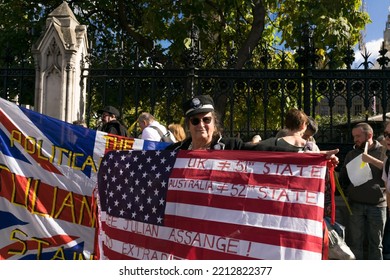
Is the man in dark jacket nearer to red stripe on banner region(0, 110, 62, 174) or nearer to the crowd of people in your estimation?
the crowd of people

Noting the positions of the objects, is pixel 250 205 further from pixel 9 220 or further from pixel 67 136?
pixel 9 220

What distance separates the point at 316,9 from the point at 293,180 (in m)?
9.04

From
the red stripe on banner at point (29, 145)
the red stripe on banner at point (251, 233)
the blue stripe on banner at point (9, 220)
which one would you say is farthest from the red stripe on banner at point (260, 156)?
the blue stripe on banner at point (9, 220)

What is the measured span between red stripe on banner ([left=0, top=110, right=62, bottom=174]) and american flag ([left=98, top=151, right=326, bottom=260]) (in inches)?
40.7

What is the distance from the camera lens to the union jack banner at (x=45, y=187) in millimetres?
4617

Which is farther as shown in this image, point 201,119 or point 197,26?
point 197,26

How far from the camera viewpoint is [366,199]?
6.18 meters

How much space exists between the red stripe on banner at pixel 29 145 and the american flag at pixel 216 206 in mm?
1033

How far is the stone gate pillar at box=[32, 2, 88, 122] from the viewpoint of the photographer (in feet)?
28.2

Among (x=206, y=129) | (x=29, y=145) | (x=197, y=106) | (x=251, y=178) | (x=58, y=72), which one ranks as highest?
(x=58, y=72)

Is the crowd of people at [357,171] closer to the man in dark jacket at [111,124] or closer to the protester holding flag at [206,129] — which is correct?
the man in dark jacket at [111,124]

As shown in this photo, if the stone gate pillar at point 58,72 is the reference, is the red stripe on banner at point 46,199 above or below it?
below

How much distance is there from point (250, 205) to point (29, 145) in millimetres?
2565

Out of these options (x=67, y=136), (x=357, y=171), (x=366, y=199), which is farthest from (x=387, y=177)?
(x=67, y=136)
